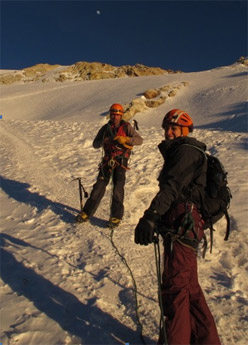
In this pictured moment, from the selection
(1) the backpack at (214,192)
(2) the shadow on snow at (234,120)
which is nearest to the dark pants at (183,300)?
(1) the backpack at (214,192)

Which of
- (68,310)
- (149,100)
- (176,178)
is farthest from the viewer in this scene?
(149,100)

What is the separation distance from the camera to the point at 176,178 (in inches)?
106

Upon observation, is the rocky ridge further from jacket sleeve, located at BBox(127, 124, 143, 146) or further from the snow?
jacket sleeve, located at BBox(127, 124, 143, 146)

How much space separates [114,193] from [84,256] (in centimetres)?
144

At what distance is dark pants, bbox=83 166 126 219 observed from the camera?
18.8ft

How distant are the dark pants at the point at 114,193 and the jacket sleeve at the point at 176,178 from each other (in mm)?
2982

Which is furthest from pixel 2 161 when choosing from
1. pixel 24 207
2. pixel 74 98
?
pixel 74 98

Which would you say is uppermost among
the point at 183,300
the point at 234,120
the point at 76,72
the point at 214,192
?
the point at 76,72

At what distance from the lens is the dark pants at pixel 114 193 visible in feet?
18.8

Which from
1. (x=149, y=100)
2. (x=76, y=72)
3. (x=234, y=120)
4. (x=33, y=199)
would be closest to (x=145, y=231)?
(x=33, y=199)

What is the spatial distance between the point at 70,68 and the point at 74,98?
4180cm

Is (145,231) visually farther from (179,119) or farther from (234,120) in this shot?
(234,120)

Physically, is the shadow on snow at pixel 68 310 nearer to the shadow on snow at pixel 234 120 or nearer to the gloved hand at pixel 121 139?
the gloved hand at pixel 121 139

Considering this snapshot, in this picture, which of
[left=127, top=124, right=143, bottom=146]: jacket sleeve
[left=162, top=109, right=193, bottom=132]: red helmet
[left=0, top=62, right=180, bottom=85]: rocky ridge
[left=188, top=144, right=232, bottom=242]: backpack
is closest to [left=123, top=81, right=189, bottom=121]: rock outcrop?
[left=127, top=124, right=143, bottom=146]: jacket sleeve
